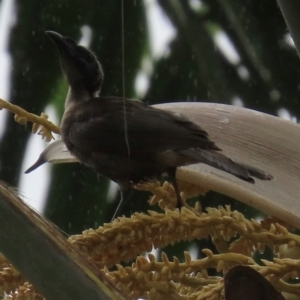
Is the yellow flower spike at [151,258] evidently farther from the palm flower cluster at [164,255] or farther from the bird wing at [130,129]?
the bird wing at [130,129]

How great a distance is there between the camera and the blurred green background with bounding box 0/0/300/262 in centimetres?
136

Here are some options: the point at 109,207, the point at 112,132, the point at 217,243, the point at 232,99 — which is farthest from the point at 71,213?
the point at 217,243

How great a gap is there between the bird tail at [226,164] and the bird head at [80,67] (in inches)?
13.9

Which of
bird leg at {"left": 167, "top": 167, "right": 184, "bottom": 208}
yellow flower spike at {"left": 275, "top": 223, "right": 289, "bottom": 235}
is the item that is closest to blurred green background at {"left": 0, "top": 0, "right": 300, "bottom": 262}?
bird leg at {"left": 167, "top": 167, "right": 184, "bottom": 208}

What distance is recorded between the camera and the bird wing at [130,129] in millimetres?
927

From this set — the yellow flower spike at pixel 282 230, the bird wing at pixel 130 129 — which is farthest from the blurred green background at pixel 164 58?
the yellow flower spike at pixel 282 230

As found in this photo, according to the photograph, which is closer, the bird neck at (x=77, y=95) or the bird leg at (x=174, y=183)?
the bird leg at (x=174, y=183)

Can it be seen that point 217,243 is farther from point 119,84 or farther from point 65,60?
point 119,84

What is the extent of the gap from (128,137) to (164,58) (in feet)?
1.42

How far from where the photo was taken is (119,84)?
1.44 metres

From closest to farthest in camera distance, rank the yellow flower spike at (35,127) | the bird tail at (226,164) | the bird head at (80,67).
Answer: the bird tail at (226,164) → the yellow flower spike at (35,127) → the bird head at (80,67)

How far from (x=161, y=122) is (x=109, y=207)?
1.32ft

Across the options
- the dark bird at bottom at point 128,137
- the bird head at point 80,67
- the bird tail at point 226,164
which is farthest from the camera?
the bird head at point 80,67

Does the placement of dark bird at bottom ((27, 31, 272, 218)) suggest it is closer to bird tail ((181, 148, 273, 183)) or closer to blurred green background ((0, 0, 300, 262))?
bird tail ((181, 148, 273, 183))
